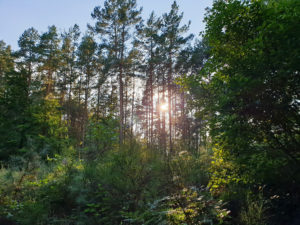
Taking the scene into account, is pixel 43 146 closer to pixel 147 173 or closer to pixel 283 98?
pixel 147 173

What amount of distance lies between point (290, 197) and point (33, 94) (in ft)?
56.1

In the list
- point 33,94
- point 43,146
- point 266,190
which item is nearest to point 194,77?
point 266,190

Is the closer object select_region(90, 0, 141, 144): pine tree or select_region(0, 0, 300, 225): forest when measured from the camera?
select_region(0, 0, 300, 225): forest

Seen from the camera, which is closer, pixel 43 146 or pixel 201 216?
pixel 201 216

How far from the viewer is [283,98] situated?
322 centimetres

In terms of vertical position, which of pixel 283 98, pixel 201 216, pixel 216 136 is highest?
pixel 283 98

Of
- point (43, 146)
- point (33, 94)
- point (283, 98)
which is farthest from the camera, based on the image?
point (33, 94)

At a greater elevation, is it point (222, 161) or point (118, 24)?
point (118, 24)

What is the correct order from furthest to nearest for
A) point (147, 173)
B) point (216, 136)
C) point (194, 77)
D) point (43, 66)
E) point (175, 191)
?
point (43, 66) < point (147, 173) < point (194, 77) < point (216, 136) < point (175, 191)

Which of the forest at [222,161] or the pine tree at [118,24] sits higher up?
the pine tree at [118,24]

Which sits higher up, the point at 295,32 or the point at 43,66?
the point at 43,66

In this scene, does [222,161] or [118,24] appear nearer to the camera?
[222,161]

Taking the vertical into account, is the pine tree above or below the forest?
above

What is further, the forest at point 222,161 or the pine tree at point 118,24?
the pine tree at point 118,24
